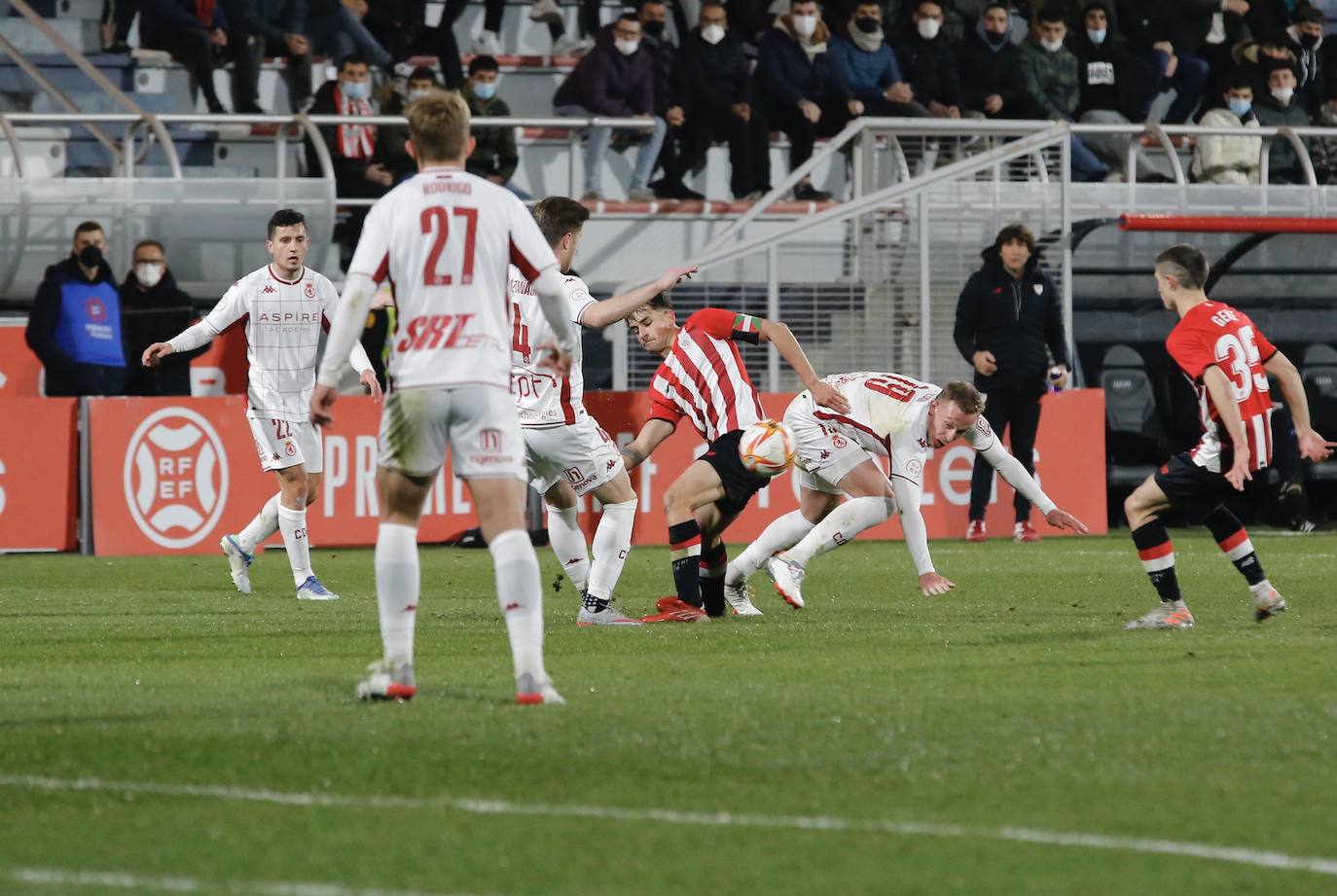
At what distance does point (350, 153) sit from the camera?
19531mm

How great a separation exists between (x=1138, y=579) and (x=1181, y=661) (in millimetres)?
4904

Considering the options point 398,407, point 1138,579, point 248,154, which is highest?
point 248,154

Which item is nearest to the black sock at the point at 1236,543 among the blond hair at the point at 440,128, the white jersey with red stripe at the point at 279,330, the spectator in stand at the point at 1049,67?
the blond hair at the point at 440,128

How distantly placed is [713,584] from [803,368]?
1.42m

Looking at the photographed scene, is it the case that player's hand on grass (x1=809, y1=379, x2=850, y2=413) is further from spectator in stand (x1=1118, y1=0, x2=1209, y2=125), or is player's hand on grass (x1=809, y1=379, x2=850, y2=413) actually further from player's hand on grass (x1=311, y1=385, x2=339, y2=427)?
spectator in stand (x1=1118, y1=0, x2=1209, y2=125)

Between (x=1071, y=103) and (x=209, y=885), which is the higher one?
(x=1071, y=103)

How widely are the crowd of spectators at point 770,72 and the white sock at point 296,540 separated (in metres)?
7.49

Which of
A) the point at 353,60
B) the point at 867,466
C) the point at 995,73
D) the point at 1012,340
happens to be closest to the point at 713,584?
the point at 867,466

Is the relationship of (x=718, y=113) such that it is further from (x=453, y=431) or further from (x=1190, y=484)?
(x=453, y=431)

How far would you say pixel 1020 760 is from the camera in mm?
5785

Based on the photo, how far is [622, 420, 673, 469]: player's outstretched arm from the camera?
36.2 ft

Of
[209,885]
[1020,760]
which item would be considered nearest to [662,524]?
[1020,760]

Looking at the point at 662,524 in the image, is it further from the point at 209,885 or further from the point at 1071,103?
the point at 209,885

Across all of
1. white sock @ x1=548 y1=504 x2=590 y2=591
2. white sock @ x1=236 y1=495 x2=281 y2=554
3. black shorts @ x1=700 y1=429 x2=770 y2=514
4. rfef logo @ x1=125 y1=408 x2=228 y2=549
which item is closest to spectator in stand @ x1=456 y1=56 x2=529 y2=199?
rfef logo @ x1=125 y1=408 x2=228 y2=549
